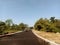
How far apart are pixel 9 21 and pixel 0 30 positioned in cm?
5204

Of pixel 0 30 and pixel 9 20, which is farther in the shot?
pixel 9 20

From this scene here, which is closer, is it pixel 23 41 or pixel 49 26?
pixel 23 41

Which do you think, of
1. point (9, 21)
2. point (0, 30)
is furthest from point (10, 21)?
point (0, 30)

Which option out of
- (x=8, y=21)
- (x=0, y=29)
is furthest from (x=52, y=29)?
(x=8, y=21)

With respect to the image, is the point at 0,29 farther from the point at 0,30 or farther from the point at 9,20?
the point at 9,20

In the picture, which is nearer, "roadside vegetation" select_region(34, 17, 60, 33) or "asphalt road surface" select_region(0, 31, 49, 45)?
"asphalt road surface" select_region(0, 31, 49, 45)

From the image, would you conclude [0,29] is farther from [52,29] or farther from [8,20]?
[8,20]

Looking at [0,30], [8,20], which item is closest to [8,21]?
[8,20]

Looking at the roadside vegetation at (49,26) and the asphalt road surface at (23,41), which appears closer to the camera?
the asphalt road surface at (23,41)

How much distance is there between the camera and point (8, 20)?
115 m

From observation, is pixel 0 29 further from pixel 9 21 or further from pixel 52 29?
pixel 9 21

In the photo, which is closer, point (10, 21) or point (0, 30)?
point (0, 30)

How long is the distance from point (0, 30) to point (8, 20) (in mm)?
51207

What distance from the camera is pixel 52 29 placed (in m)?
67.4
